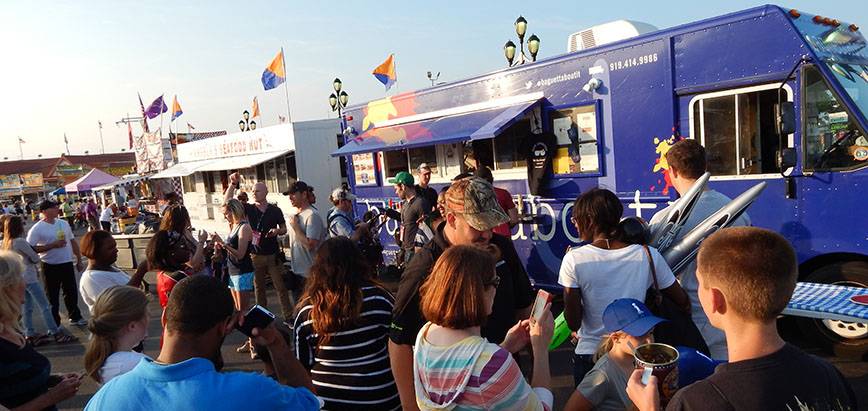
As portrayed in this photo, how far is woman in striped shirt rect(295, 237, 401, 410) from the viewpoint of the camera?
2.29m

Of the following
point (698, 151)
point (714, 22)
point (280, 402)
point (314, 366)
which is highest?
point (714, 22)

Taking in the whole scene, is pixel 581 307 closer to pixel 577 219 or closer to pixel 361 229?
pixel 577 219

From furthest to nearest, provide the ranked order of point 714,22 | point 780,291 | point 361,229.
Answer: point 361,229
point 714,22
point 780,291

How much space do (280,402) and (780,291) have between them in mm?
1418

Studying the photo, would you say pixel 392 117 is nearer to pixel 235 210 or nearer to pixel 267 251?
pixel 267 251

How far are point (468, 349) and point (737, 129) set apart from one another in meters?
4.12

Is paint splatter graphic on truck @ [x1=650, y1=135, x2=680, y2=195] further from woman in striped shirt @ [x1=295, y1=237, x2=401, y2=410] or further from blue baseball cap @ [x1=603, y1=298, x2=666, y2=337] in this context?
woman in striped shirt @ [x1=295, y1=237, x2=401, y2=410]

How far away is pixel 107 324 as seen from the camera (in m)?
2.44

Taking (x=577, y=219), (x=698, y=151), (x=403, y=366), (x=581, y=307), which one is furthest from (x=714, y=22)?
(x=403, y=366)

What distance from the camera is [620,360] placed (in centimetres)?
202

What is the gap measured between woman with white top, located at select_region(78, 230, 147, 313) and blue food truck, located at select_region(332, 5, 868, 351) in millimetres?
3736

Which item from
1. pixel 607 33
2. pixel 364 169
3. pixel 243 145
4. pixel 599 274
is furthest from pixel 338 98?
pixel 599 274

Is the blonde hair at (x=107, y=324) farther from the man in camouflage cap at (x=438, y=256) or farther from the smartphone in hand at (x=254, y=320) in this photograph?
the man in camouflage cap at (x=438, y=256)

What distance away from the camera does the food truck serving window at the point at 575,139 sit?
5664 mm
